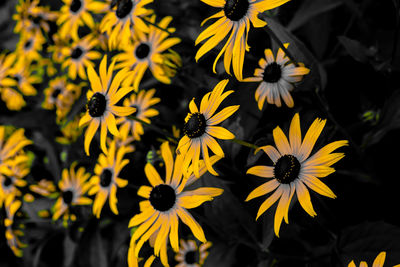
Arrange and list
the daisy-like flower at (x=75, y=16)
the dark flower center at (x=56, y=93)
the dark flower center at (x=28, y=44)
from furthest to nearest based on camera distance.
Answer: the dark flower center at (x=28, y=44) → the dark flower center at (x=56, y=93) → the daisy-like flower at (x=75, y=16)

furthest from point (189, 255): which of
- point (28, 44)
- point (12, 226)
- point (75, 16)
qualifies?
point (28, 44)

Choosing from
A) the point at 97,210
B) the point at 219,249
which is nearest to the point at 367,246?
the point at 219,249

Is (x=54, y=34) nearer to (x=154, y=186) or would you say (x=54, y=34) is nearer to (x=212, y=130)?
(x=154, y=186)

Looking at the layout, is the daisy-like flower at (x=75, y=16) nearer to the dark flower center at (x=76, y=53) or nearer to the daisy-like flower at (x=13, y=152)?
the dark flower center at (x=76, y=53)

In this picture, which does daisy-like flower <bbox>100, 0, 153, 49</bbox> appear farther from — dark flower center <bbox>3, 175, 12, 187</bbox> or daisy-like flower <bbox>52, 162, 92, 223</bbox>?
dark flower center <bbox>3, 175, 12, 187</bbox>

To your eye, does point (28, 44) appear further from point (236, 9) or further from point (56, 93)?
point (236, 9)

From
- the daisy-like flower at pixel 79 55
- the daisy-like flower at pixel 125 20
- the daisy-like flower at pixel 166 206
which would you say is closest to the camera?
the daisy-like flower at pixel 166 206

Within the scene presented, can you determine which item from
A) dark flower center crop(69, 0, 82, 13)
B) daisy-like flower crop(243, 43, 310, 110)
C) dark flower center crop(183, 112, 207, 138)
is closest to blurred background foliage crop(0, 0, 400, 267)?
daisy-like flower crop(243, 43, 310, 110)

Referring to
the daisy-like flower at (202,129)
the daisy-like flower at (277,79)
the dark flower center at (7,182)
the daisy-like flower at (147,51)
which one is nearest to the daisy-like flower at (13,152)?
the dark flower center at (7,182)
